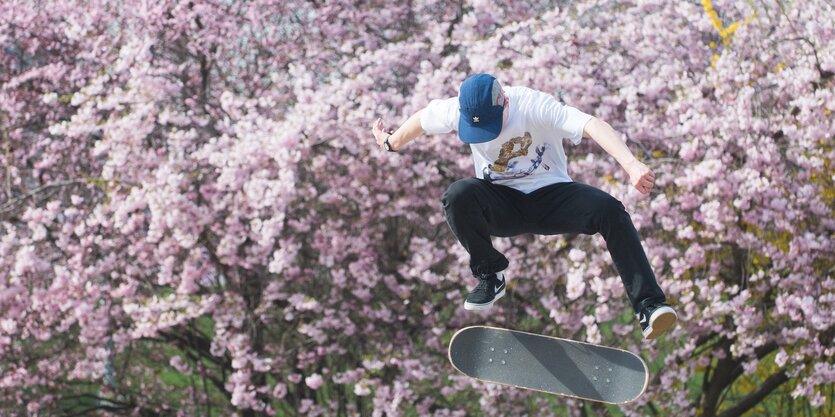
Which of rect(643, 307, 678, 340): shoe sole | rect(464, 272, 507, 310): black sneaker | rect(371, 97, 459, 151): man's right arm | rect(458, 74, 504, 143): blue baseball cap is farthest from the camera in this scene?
rect(464, 272, 507, 310): black sneaker

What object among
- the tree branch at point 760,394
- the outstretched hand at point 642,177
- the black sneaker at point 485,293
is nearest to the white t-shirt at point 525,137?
the outstretched hand at point 642,177

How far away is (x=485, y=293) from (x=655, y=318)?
94 centimetres

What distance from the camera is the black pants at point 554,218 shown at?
4.80 metres

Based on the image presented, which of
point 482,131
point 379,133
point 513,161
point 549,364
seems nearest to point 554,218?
point 513,161

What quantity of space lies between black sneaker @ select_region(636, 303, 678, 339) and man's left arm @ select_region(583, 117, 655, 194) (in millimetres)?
705

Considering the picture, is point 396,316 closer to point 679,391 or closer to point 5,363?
point 679,391

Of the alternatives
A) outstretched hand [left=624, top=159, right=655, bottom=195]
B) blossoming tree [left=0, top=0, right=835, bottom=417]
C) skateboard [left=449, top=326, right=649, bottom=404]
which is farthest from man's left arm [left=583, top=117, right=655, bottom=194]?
blossoming tree [left=0, top=0, right=835, bottom=417]

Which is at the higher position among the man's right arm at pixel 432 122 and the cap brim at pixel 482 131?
the man's right arm at pixel 432 122

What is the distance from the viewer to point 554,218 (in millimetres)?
4910

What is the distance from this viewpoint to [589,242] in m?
8.42

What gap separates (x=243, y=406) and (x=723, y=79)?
5.12 meters

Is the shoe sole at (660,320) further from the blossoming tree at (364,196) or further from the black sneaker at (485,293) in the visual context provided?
the blossoming tree at (364,196)

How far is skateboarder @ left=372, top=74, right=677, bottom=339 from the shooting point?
4.63 m

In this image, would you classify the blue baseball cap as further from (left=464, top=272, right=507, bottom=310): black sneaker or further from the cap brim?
(left=464, top=272, right=507, bottom=310): black sneaker
